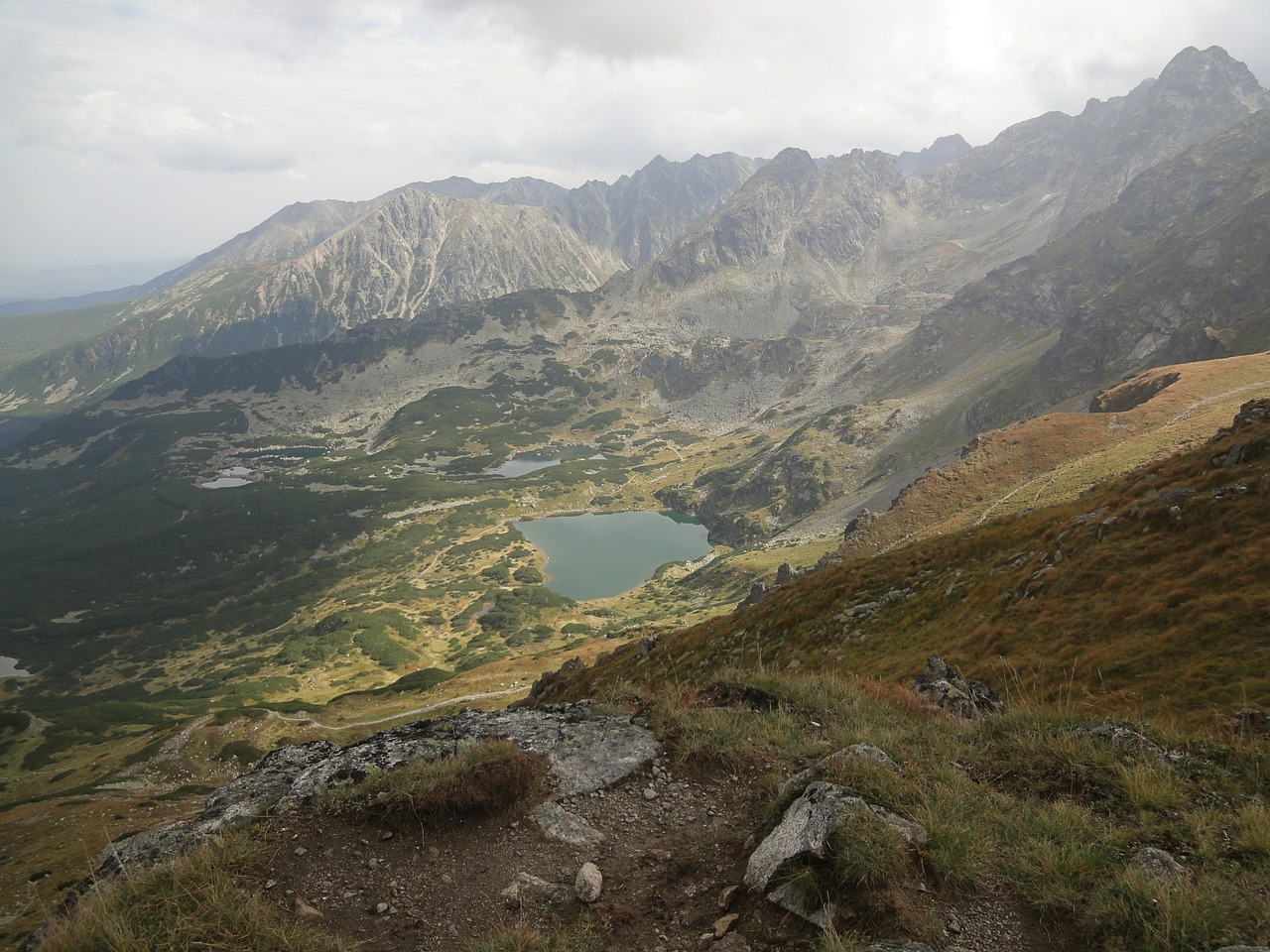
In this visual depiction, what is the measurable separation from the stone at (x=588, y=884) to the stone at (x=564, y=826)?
0.97 metres

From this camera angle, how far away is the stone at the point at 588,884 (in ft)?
24.7

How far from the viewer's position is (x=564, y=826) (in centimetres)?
920

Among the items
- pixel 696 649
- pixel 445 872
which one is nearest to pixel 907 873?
pixel 445 872

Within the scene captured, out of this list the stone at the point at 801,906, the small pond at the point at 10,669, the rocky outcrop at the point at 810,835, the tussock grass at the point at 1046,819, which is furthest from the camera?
the small pond at the point at 10,669

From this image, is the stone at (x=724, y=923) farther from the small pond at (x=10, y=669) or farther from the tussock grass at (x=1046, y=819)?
the small pond at (x=10, y=669)

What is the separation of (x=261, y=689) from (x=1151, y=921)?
491 ft

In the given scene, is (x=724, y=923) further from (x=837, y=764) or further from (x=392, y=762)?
(x=392, y=762)

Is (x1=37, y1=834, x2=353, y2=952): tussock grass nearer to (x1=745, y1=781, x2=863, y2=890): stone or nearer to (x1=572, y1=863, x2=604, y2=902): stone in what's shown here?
(x1=572, y1=863, x2=604, y2=902): stone

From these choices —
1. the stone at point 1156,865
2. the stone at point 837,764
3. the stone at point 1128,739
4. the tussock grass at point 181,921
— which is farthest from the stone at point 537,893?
the stone at point 1128,739

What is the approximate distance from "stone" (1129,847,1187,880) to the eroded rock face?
23.0 ft

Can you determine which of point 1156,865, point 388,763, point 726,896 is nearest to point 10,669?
point 388,763

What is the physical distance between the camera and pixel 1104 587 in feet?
70.3

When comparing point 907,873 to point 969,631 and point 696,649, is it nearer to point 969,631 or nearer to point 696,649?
point 969,631

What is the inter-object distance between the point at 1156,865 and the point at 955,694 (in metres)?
10.0
